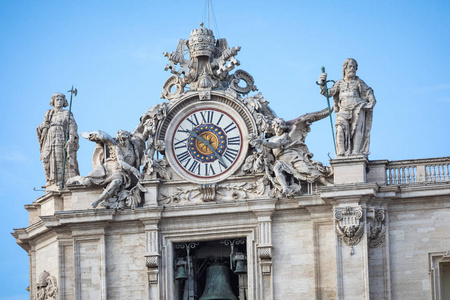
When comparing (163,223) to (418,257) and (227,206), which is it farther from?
(418,257)

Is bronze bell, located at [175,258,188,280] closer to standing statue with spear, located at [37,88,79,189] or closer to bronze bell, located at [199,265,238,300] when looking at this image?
bronze bell, located at [199,265,238,300]

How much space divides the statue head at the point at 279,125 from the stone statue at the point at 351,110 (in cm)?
104

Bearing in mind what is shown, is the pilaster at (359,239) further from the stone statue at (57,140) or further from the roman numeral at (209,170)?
the stone statue at (57,140)

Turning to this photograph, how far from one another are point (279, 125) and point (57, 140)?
5.23 metres

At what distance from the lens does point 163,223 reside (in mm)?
36031

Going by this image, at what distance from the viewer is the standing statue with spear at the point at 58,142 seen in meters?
37.5

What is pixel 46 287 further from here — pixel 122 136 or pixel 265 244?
pixel 265 244

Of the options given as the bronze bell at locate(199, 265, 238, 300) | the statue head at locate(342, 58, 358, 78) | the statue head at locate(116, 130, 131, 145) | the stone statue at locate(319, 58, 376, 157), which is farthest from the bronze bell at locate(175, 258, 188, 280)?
the statue head at locate(342, 58, 358, 78)

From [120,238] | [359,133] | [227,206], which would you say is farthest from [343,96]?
[120,238]

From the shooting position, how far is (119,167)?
120 ft

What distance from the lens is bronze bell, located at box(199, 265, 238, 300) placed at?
118 feet

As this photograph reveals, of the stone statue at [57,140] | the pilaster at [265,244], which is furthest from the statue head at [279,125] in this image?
the stone statue at [57,140]

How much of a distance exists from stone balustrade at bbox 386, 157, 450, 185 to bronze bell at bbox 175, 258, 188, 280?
4.55 m

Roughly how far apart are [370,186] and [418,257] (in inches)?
67.8
